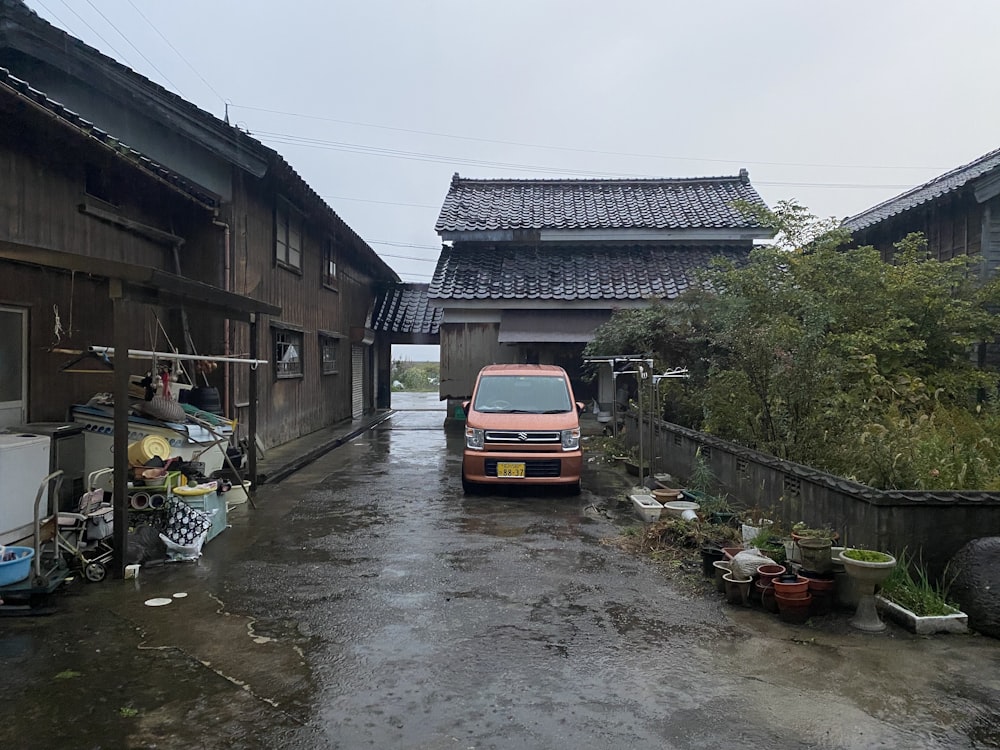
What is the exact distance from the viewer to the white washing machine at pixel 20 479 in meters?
5.18

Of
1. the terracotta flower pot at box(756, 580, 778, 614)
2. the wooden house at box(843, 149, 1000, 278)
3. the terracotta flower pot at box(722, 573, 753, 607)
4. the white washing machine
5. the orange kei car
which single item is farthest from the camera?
the wooden house at box(843, 149, 1000, 278)

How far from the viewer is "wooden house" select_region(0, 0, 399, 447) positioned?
23.5 feet

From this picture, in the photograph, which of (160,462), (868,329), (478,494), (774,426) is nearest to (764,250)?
(868,329)

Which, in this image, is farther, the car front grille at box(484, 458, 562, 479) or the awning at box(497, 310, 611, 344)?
the awning at box(497, 310, 611, 344)

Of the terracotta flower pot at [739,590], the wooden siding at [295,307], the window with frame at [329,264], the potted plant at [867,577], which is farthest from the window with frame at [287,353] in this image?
the potted plant at [867,577]

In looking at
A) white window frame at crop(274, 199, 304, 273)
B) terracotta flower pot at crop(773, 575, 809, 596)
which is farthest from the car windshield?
white window frame at crop(274, 199, 304, 273)

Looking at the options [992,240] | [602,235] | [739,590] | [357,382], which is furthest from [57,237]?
[992,240]

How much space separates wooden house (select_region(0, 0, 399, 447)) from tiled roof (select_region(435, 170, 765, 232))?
4.15 m

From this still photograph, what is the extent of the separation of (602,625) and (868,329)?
6.43 m

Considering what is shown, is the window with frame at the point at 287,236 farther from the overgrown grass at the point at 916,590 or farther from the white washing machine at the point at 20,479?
the overgrown grass at the point at 916,590

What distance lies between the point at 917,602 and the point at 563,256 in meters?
14.0

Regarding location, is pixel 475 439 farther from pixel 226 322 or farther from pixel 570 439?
pixel 226 322

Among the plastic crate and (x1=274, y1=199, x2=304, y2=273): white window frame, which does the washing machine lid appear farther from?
(x1=274, y1=199, x2=304, y2=273): white window frame

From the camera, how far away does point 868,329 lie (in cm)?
897
